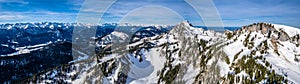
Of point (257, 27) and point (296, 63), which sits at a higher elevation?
point (257, 27)

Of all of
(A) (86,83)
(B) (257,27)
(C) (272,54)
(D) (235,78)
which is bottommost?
(A) (86,83)

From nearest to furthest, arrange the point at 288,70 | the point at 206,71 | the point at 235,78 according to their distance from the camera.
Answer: the point at 288,70, the point at 235,78, the point at 206,71

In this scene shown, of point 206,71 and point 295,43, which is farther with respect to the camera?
point 206,71

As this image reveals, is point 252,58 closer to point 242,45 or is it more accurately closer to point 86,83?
point 242,45

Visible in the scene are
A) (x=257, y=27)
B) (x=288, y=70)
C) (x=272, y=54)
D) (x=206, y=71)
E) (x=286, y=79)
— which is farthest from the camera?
(x=257, y=27)

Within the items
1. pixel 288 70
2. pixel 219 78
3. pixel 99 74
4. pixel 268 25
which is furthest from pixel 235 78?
pixel 99 74

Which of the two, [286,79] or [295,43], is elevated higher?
[295,43]

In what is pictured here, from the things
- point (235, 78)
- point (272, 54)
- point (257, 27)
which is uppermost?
point (257, 27)

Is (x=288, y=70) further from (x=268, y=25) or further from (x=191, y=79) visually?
(x=191, y=79)

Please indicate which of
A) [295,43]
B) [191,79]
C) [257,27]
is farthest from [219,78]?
[257,27]
